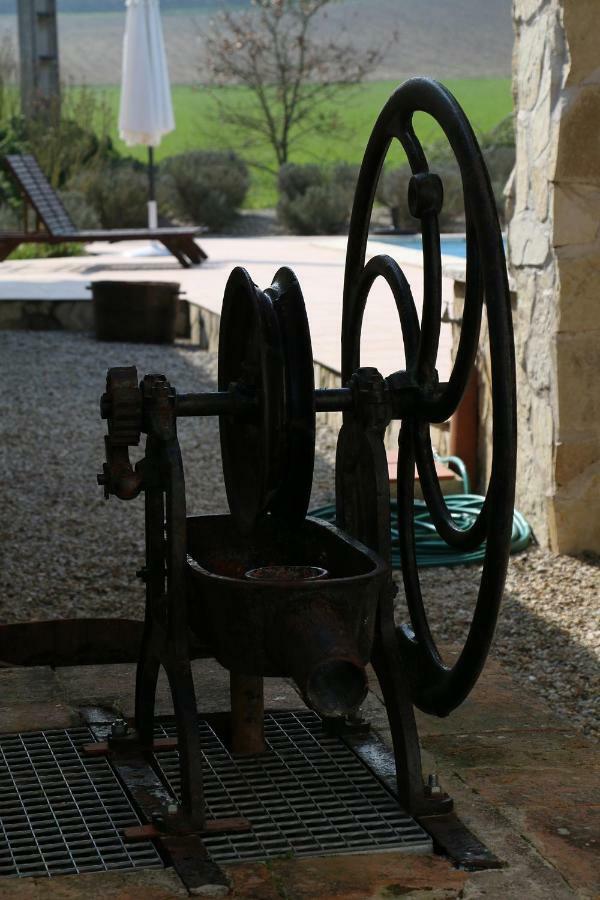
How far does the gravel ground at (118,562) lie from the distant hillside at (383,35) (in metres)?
41.5

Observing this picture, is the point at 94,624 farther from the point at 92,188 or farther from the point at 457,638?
the point at 92,188

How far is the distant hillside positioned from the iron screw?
1797 inches

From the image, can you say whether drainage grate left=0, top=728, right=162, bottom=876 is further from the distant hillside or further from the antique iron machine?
the distant hillside

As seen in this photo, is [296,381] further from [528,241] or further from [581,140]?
[528,241]

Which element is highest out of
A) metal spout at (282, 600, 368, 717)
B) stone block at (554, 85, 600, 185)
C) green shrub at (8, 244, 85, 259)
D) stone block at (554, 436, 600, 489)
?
stone block at (554, 85, 600, 185)

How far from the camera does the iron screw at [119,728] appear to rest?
8.57ft

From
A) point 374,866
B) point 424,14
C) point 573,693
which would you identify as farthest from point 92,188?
point 424,14

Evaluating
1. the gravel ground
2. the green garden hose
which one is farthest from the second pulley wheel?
the green garden hose

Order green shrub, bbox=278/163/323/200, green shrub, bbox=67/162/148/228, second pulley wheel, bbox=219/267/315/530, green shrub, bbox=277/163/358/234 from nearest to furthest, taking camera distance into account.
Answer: second pulley wheel, bbox=219/267/315/530 → green shrub, bbox=67/162/148/228 → green shrub, bbox=277/163/358/234 → green shrub, bbox=278/163/323/200

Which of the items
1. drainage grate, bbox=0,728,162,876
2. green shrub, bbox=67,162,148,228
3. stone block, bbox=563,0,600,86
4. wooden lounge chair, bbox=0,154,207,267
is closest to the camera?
drainage grate, bbox=0,728,162,876

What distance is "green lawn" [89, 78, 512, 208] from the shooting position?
89.2 feet

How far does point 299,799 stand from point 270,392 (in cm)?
74

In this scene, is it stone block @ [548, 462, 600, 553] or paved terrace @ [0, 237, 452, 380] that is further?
paved terrace @ [0, 237, 452, 380]

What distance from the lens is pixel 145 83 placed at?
15.0 meters
